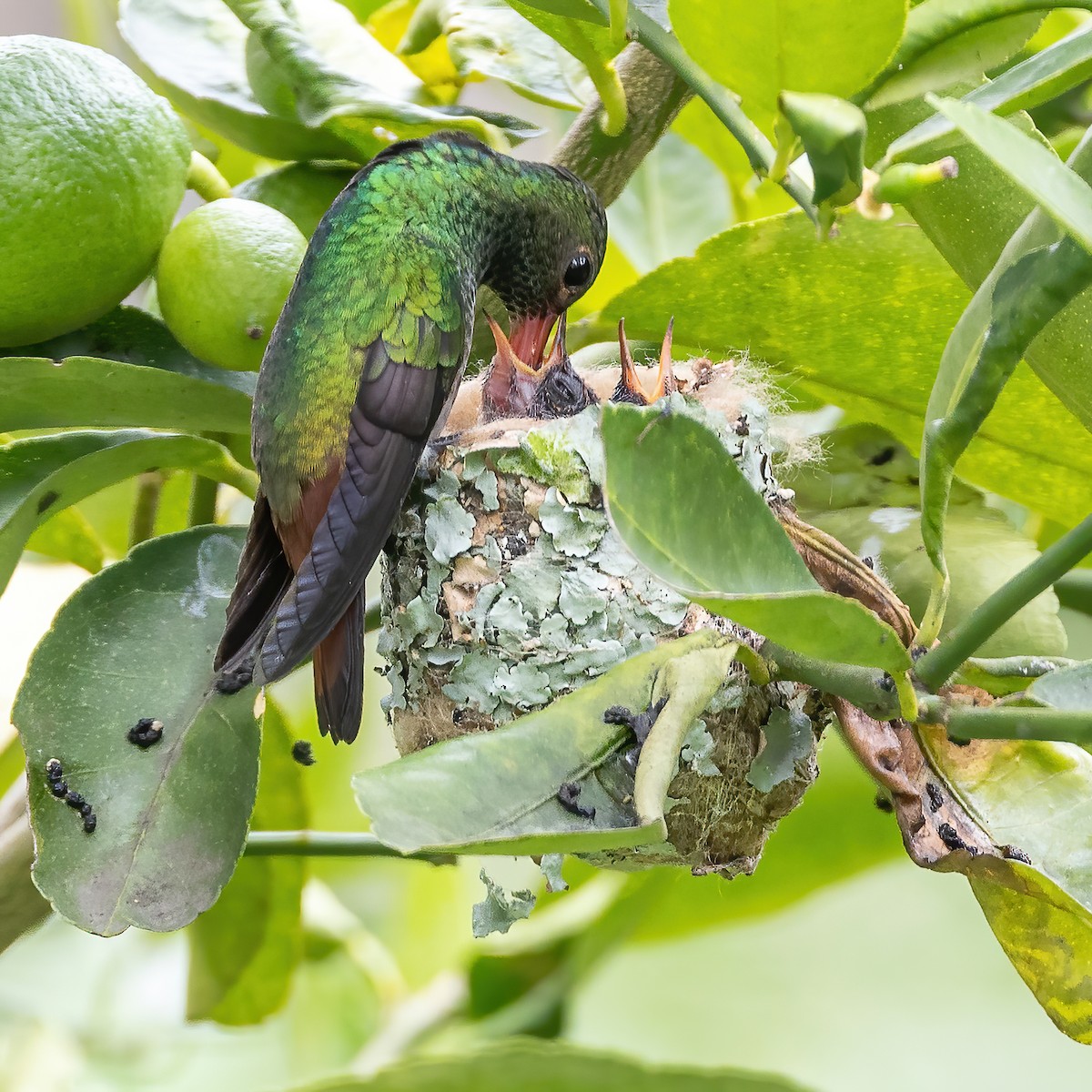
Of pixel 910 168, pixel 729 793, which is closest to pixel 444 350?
pixel 729 793

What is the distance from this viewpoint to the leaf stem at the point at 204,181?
1036 millimetres

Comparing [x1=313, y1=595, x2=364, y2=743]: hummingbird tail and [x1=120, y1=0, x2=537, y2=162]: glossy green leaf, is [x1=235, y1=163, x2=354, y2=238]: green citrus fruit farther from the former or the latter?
[x1=313, y1=595, x2=364, y2=743]: hummingbird tail

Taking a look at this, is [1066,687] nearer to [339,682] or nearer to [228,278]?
[339,682]

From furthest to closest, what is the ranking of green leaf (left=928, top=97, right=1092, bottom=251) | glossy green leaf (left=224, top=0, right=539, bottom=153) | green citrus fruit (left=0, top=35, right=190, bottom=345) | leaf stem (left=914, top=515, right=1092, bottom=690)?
glossy green leaf (left=224, top=0, right=539, bottom=153) < green citrus fruit (left=0, top=35, right=190, bottom=345) < leaf stem (left=914, top=515, right=1092, bottom=690) < green leaf (left=928, top=97, right=1092, bottom=251)

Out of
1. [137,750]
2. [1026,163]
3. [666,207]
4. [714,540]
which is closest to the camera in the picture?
[1026,163]

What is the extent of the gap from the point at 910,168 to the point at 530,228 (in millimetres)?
705

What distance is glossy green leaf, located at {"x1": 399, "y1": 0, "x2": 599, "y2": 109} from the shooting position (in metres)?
1.12

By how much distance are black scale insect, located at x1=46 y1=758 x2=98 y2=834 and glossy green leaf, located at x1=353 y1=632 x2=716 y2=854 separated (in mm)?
303

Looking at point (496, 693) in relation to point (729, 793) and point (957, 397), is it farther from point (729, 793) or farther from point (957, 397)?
point (957, 397)

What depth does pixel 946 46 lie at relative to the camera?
27.0 inches

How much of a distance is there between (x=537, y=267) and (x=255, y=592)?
1.68 feet

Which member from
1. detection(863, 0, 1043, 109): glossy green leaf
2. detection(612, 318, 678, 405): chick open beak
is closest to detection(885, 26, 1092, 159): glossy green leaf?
detection(863, 0, 1043, 109): glossy green leaf

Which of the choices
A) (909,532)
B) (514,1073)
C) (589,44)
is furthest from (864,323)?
(514,1073)

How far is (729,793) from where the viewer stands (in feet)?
2.98
